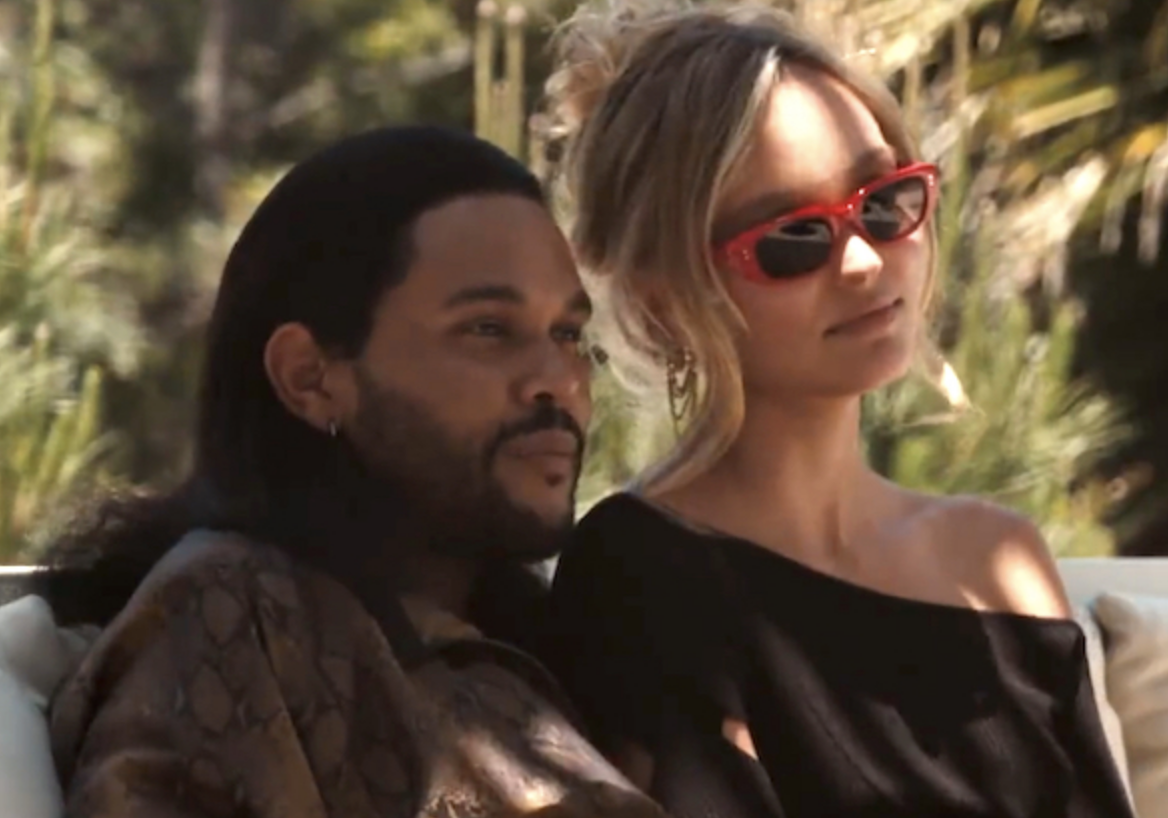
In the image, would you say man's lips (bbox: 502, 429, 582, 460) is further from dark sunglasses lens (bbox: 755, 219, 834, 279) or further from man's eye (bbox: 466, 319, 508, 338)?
dark sunglasses lens (bbox: 755, 219, 834, 279)

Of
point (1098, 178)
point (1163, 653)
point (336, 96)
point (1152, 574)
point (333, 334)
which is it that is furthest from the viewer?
point (336, 96)

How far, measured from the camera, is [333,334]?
1.63 m

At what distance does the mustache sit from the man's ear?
0.38ft

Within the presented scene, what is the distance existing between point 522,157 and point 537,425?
5.70ft

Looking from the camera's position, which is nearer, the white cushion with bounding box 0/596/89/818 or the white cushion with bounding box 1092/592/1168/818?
the white cushion with bounding box 0/596/89/818

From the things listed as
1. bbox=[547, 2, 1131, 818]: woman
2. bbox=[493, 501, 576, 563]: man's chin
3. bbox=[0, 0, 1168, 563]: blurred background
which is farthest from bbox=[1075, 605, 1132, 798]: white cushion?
bbox=[0, 0, 1168, 563]: blurred background

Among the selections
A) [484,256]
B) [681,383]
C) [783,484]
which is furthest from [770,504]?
[484,256]

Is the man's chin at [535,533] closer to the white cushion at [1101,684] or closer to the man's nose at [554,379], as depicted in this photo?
the man's nose at [554,379]

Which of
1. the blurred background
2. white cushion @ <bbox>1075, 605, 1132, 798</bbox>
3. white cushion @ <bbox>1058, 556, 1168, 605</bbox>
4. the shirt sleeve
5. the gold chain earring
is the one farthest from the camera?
the blurred background

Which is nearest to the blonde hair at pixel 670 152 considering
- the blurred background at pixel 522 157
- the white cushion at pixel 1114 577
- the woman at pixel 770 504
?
the woman at pixel 770 504

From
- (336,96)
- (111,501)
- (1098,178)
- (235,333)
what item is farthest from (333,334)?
(336,96)

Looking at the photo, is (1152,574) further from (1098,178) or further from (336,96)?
(336,96)

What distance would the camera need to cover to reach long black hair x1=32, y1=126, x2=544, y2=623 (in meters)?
1.62

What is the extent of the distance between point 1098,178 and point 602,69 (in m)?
3.30
